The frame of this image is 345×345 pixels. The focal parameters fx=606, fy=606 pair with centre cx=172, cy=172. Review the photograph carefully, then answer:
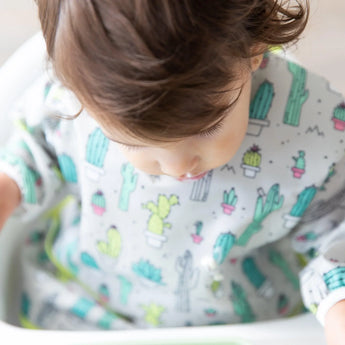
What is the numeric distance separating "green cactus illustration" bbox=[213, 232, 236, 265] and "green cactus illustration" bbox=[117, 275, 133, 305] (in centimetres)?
13

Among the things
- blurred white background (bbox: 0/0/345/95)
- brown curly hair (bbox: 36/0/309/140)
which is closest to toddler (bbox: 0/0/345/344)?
brown curly hair (bbox: 36/0/309/140)

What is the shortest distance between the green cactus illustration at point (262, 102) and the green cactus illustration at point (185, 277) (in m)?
0.17

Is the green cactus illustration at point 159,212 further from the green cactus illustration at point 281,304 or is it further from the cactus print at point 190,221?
the green cactus illustration at point 281,304

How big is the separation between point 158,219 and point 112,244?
8 cm

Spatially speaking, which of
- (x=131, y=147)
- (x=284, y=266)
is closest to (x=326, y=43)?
(x=284, y=266)

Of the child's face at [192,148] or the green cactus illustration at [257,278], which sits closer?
the child's face at [192,148]

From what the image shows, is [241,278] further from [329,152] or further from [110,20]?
[110,20]

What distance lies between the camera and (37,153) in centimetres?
63

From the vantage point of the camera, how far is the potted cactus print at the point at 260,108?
22.0 inches

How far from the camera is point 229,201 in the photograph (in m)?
0.59

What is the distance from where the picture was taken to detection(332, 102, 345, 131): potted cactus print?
0.57 metres

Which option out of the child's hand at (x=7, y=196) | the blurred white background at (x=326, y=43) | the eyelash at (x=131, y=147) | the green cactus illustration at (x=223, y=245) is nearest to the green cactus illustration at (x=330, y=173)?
the green cactus illustration at (x=223, y=245)

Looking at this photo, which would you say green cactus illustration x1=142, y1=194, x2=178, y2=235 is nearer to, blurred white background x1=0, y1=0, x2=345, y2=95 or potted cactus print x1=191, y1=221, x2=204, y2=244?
potted cactus print x1=191, y1=221, x2=204, y2=244

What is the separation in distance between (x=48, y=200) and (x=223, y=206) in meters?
0.20
